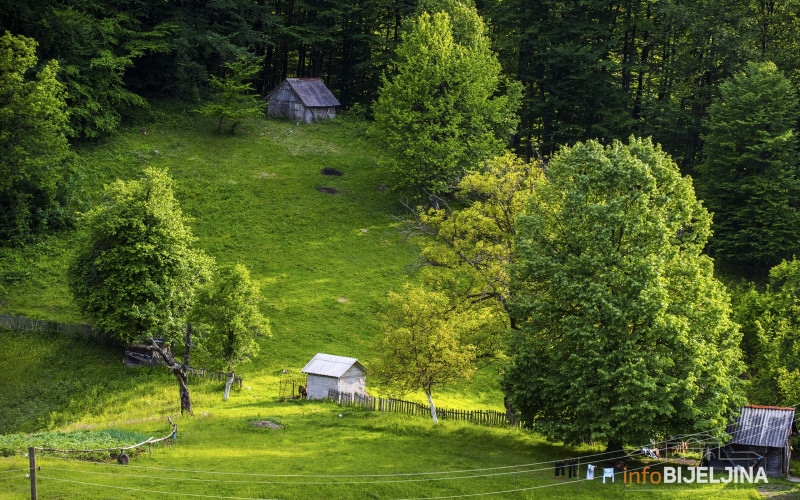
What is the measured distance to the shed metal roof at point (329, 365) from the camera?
4734 centimetres

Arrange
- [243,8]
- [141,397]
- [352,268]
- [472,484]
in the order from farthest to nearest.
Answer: [243,8] < [352,268] < [141,397] < [472,484]

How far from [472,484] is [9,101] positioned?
4582 centimetres

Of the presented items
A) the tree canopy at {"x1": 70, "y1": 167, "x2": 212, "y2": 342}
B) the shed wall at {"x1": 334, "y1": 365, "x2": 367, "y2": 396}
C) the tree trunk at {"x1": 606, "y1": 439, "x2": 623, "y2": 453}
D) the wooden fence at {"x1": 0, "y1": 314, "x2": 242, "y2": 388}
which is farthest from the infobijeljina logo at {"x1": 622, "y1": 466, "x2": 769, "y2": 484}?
the tree canopy at {"x1": 70, "y1": 167, "x2": 212, "y2": 342}

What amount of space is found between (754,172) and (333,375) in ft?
135

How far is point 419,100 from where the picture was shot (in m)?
71.4

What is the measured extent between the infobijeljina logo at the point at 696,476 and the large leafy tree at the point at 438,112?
123 ft

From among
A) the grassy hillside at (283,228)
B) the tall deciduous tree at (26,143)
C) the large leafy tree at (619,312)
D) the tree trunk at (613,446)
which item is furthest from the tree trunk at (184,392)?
the tall deciduous tree at (26,143)

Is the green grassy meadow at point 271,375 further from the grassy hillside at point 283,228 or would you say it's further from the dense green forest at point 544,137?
the dense green forest at point 544,137

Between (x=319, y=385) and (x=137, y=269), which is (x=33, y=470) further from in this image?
(x=137, y=269)

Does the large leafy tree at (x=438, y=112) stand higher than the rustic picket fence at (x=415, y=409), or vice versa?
the large leafy tree at (x=438, y=112)

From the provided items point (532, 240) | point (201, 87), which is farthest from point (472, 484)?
point (201, 87)

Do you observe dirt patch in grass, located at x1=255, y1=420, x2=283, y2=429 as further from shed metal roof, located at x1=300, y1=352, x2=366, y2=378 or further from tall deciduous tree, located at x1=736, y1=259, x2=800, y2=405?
tall deciduous tree, located at x1=736, y1=259, x2=800, y2=405

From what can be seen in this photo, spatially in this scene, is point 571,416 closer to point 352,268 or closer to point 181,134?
point 352,268

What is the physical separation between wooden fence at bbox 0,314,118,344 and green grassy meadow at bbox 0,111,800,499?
680 mm
